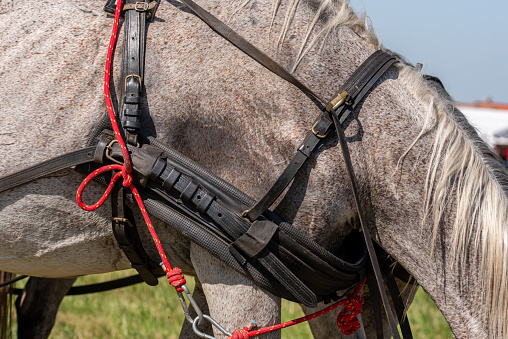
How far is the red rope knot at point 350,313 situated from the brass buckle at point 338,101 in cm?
68

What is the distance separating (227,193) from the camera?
1.52 metres

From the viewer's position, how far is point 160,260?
1761 mm

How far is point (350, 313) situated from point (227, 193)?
0.66 metres

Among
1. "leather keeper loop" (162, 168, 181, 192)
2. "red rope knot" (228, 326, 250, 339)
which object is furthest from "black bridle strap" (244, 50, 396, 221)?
"red rope knot" (228, 326, 250, 339)

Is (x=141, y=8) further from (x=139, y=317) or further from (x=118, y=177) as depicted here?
(x=139, y=317)

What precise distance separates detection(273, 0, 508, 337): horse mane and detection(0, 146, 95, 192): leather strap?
26.6 inches

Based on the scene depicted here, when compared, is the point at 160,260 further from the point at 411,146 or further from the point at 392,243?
the point at 411,146

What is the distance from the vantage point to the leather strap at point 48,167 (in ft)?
5.13

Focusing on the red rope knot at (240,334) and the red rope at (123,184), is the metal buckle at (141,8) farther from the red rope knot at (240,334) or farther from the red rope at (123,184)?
the red rope knot at (240,334)

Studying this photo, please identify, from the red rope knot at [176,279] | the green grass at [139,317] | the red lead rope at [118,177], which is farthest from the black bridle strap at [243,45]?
the green grass at [139,317]

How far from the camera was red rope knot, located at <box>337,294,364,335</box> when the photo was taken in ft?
5.91

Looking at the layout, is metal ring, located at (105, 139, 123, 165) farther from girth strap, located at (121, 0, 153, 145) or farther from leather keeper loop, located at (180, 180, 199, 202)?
leather keeper loop, located at (180, 180, 199, 202)

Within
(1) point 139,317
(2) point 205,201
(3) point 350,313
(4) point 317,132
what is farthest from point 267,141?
(1) point 139,317

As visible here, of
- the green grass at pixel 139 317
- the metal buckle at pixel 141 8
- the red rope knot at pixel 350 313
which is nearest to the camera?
the metal buckle at pixel 141 8
